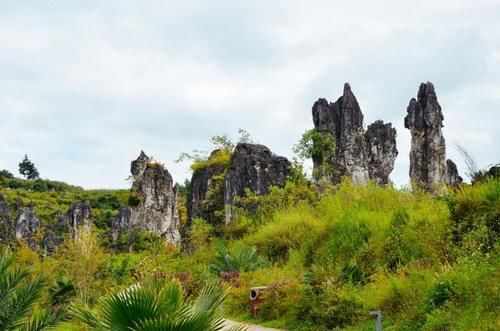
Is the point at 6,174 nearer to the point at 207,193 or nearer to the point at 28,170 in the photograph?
the point at 28,170

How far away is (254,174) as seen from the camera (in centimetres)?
2595

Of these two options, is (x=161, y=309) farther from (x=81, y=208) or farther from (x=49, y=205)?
(x=49, y=205)

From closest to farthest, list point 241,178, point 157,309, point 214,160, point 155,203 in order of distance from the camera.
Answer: point 157,309, point 241,178, point 214,160, point 155,203

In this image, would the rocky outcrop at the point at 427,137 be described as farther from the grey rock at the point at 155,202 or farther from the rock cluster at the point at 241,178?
the grey rock at the point at 155,202

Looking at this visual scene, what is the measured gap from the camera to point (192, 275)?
56.1 ft

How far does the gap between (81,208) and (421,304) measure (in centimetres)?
4945

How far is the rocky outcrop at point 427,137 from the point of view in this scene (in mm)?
34250

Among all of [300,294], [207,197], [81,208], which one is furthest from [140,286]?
[81,208]

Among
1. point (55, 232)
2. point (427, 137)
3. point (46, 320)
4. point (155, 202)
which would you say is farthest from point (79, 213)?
point (46, 320)

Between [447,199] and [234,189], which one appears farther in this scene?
[234,189]

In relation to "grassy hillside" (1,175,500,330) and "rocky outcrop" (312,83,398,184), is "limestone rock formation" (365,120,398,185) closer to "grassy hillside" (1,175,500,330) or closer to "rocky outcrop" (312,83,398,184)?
"rocky outcrop" (312,83,398,184)

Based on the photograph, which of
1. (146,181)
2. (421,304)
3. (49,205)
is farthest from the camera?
(49,205)

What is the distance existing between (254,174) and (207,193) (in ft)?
11.8

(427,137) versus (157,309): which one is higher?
(427,137)
